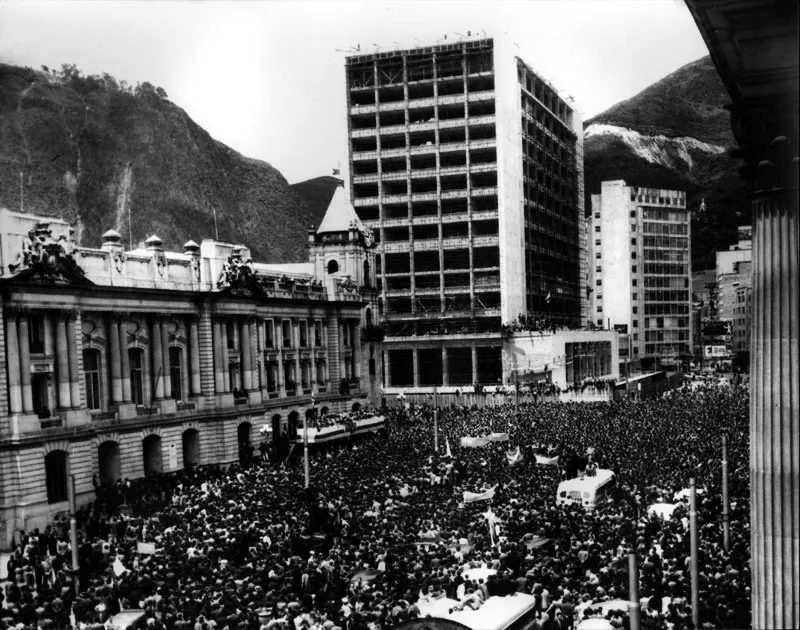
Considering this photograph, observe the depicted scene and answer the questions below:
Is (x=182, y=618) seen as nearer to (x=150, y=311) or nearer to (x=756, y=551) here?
(x=756, y=551)

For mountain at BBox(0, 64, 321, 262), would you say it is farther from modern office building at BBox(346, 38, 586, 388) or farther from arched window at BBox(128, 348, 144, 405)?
arched window at BBox(128, 348, 144, 405)

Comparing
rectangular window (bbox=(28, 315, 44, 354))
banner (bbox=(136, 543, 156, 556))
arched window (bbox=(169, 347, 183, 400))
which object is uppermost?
rectangular window (bbox=(28, 315, 44, 354))

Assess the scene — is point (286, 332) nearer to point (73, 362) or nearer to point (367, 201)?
point (73, 362)

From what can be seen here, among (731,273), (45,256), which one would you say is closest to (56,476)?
(45,256)

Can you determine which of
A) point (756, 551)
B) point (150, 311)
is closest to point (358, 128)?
point (150, 311)

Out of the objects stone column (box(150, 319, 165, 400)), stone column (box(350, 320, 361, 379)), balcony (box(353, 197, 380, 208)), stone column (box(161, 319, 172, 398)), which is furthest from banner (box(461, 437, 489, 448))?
balcony (box(353, 197, 380, 208))

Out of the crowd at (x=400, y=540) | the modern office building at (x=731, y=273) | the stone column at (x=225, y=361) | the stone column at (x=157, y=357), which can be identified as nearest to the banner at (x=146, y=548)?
the crowd at (x=400, y=540)
